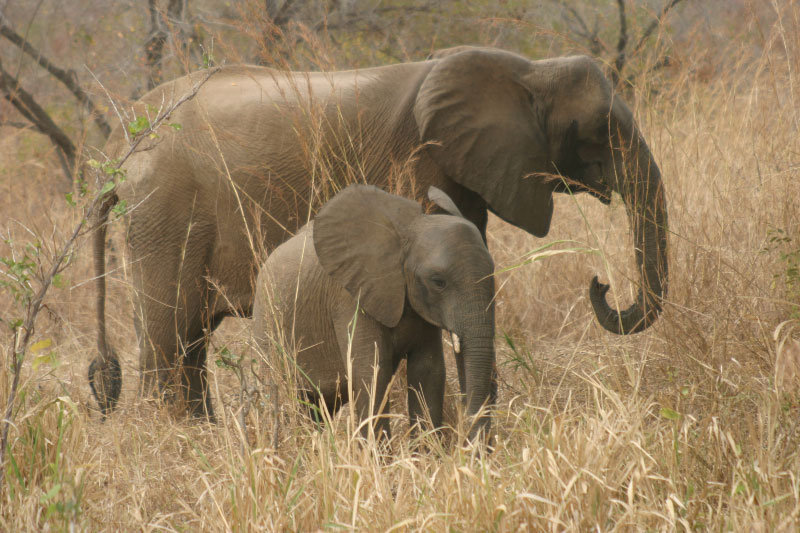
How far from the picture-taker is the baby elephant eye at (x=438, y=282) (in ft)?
9.57

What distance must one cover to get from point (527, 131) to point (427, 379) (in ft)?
3.69

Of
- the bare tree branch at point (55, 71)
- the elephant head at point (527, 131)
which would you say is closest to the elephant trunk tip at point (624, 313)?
the elephant head at point (527, 131)

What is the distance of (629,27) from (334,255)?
21.8ft

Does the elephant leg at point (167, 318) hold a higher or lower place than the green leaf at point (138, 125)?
lower

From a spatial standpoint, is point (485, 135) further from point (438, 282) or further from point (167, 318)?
point (167, 318)

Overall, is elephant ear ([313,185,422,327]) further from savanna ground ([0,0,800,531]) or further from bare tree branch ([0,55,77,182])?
bare tree branch ([0,55,77,182])

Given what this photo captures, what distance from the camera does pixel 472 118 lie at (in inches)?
150

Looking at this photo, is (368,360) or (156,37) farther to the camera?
(156,37)

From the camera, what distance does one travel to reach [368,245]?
3.09 meters

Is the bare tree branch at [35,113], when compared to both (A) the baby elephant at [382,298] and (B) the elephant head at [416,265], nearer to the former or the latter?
(A) the baby elephant at [382,298]

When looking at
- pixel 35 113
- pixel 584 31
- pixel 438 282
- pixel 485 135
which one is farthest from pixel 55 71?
pixel 438 282

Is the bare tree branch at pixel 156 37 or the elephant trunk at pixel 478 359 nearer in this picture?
the elephant trunk at pixel 478 359

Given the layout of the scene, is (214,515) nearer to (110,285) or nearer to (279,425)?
(279,425)

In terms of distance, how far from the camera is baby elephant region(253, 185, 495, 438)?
9.51 ft
